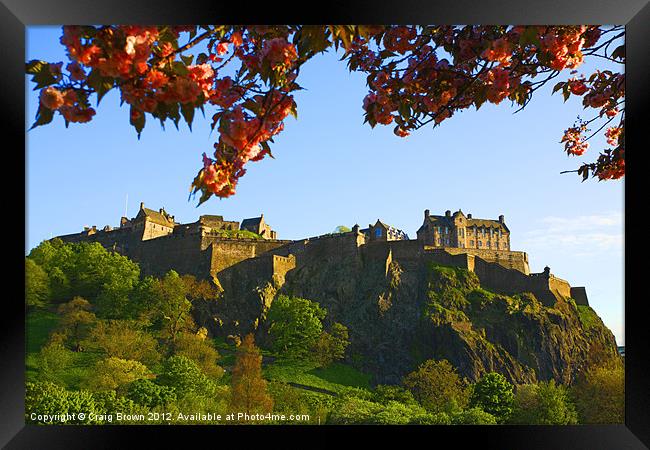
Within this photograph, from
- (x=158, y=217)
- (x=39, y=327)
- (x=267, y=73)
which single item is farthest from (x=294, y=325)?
(x=267, y=73)

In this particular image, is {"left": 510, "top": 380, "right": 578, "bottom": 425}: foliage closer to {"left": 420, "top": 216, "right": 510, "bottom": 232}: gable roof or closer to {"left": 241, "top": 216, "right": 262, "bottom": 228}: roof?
{"left": 420, "top": 216, "right": 510, "bottom": 232}: gable roof

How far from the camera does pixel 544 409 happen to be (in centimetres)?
1282

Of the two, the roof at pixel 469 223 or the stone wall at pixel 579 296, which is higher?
the roof at pixel 469 223

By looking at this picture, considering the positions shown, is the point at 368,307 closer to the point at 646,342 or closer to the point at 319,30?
the point at 646,342

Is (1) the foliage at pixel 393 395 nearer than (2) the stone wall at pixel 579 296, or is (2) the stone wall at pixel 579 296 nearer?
(1) the foliage at pixel 393 395

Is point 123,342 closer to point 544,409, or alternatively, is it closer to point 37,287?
point 37,287

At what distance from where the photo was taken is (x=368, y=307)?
77.4ft

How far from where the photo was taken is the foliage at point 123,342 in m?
15.6

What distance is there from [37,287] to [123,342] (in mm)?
3534

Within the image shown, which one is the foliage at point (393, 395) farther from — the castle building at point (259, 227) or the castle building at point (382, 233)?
the castle building at point (259, 227)

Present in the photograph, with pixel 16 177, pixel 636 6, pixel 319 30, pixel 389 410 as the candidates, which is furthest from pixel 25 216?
pixel 389 410

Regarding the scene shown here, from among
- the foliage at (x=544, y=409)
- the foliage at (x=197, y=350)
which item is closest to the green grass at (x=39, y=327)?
the foliage at (x=197, y=350)

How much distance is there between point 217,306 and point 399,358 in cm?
684

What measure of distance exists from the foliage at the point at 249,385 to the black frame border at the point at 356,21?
8.08 m
